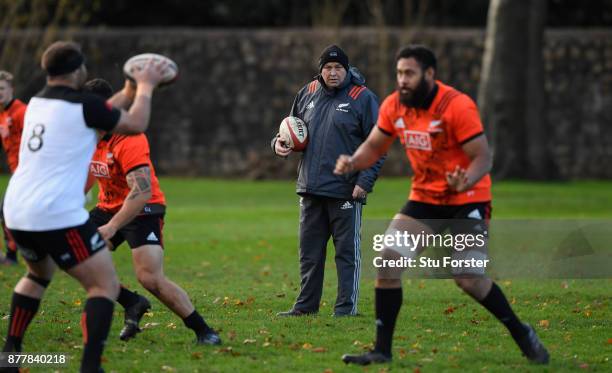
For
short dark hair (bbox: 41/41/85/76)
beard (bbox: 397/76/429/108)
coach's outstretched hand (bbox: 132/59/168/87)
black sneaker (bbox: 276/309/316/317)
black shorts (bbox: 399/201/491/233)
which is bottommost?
black sneaker (bbox: 276/309/316/317)

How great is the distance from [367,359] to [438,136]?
1.65m

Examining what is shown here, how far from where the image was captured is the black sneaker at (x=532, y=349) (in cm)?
785

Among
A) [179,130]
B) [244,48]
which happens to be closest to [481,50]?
[244,48]

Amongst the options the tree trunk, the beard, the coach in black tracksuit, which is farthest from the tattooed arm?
the tree trunk

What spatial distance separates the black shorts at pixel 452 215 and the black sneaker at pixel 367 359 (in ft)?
3.24

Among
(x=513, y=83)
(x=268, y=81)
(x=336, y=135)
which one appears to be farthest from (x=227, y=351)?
(x=268, y=81)

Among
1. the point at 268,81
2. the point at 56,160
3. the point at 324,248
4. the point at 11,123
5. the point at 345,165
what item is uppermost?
the point at 56,160

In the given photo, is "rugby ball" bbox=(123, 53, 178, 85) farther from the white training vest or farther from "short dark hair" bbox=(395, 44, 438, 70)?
"short dark hair" bbox=(395, 44, 438, 70)

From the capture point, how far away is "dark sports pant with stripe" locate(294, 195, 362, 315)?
33.1 feet

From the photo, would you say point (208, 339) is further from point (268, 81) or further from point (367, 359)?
point (268, 81)

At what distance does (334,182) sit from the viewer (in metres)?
10.1

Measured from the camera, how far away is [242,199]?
24781 millimetres

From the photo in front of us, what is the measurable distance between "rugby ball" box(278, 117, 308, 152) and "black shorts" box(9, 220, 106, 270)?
336 centimetres

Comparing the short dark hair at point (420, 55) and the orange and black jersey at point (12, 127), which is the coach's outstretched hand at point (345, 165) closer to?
the short dark hair at point (420, 55)
